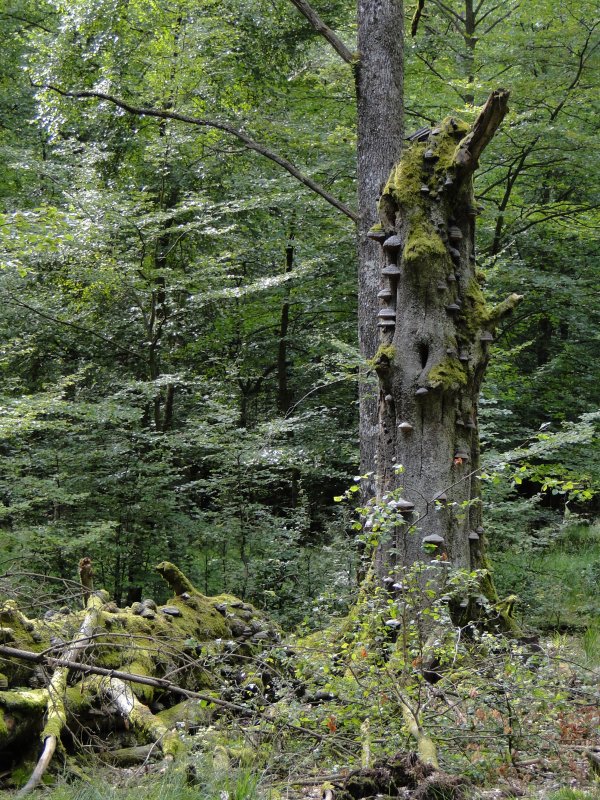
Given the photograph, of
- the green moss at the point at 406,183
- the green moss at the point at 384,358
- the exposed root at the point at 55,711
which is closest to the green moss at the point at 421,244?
the green moss at the point at 406,183

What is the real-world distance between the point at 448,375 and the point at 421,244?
3.23 feet

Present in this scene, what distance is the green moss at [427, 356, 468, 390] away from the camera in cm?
528

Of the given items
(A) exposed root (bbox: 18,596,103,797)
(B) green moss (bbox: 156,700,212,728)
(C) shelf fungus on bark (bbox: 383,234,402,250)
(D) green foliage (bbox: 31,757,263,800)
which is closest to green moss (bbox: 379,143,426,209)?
(C) shelf fungus on bark (bbox: 383,234,402,250)

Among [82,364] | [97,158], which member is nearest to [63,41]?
[97,158]

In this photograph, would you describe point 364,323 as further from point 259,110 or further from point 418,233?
point 259,110

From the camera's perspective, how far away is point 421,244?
5438 millimetres

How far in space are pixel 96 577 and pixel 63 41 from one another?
22.5 feet

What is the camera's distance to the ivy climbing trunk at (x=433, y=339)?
528 cm

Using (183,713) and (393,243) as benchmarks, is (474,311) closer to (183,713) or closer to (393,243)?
(393,243)

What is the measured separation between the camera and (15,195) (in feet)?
45.8

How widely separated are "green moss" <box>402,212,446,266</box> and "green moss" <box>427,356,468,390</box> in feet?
2.47

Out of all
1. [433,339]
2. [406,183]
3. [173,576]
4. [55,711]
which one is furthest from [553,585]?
[55,711]

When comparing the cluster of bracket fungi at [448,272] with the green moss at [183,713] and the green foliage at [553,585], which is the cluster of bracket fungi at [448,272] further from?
the green moss at [183,713]

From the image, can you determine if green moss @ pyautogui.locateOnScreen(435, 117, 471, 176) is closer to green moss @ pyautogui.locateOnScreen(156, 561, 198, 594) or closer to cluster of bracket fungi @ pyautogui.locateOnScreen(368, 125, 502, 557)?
cluster of bracket fungi @ pyautogui.locateOnScreen(368, 125, 502, 557)
